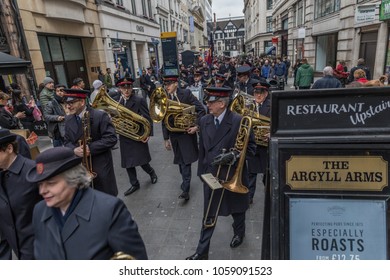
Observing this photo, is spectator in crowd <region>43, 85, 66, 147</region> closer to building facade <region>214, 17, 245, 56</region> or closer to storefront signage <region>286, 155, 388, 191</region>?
storefront signage <region>286, 155, 388, 191</region>

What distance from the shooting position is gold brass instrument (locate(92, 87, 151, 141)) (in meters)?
4.72

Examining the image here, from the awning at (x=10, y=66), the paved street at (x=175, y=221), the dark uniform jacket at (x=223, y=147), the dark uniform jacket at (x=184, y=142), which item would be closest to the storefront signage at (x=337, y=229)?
the dark uniform jacket at (x=223, y=147)

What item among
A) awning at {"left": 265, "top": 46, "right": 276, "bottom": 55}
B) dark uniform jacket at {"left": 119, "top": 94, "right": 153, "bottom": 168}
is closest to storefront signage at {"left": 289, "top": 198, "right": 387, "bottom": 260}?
dark uniform jacket at {"left": 119, "top": 94, "right": 153, "bottom": 168}

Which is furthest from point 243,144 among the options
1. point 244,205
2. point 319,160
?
point 319,160

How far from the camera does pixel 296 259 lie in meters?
2.10

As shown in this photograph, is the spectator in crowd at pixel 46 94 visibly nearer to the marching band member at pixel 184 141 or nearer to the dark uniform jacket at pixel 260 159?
the marching band member at pixel 184 141

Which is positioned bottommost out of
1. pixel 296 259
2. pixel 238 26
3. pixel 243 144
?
pixel 296 259

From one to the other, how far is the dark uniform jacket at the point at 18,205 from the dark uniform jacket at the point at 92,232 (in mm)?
675

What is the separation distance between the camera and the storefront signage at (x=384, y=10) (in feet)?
33.0

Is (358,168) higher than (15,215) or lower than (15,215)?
higher

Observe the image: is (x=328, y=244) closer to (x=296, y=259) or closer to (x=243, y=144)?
(x=296, y=259)

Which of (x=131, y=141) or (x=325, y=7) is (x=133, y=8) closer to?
(x=325, y=7)

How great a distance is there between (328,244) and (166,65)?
54.1 ft

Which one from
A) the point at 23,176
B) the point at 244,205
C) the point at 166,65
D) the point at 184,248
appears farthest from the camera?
the point at 166,65
